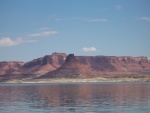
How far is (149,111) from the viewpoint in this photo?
155 feet

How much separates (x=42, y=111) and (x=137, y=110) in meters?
13.2

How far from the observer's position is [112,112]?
156ft

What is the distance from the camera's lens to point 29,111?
51.0 m

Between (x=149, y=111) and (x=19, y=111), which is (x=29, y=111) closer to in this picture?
(x=19, y=111)

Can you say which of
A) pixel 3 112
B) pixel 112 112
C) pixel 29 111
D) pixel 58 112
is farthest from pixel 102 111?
pixel 3 112

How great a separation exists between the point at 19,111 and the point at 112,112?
13365 mm

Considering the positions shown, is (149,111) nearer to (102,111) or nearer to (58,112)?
(102,111)

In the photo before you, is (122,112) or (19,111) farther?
(19,111)

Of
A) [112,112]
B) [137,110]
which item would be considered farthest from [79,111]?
[137,110]

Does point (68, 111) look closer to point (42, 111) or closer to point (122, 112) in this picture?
point (42, 111)

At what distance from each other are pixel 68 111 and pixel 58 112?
1.74 m

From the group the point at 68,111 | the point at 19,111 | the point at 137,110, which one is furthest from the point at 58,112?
the point at 137,110

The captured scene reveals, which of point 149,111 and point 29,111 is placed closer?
point 149,111

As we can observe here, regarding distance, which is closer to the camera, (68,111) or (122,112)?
(122,112)
